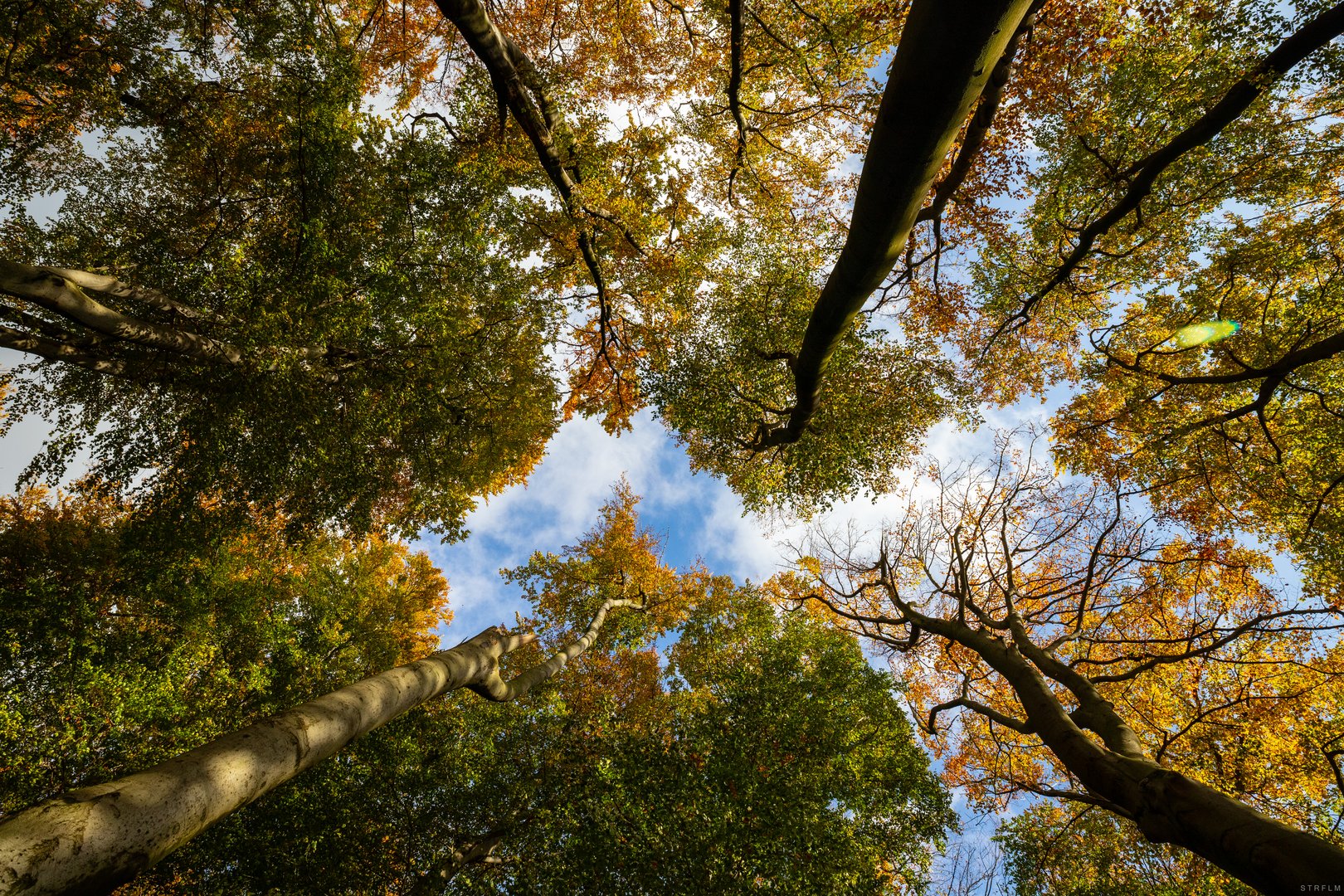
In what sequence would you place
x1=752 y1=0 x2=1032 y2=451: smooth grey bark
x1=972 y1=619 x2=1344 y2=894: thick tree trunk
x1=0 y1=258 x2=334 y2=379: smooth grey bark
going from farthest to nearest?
x1=0 y1=258 x2=334 y2=379: smooth grey bark
x1=972 y1=619 x2=1344 y2=894: thick tree trunk
x1=752 y1=0 x2=1032 y2=451: smooth grey bark

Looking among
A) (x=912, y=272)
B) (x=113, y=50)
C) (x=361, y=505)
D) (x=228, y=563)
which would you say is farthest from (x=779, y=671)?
(x=113, y=50)

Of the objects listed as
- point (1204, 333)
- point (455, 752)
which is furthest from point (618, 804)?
point (1204, 333)

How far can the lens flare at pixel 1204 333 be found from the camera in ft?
25.2

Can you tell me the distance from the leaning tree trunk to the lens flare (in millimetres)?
12752

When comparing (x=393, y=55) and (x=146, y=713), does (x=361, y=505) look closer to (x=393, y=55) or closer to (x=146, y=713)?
(x=146, y=713)

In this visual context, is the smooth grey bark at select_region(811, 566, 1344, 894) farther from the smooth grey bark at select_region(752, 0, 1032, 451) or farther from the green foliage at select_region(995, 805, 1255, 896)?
the green foliage at select_region(995, 805, 1255, 896)

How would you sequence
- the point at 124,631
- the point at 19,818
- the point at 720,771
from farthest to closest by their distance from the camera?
the point at 124,631, the point at 720,771, the point at 19,818

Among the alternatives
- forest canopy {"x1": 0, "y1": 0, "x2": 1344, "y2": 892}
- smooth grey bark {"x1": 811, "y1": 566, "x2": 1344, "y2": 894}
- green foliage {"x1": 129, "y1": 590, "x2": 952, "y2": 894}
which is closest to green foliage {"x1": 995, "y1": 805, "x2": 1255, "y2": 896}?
forest canopy {"x1": 0, "y1": 0, "x2": 1344, "y2": 892}

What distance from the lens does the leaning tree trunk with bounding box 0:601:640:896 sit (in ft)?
6.26

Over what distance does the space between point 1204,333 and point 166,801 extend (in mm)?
13536

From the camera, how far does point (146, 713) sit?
7938 millimetres

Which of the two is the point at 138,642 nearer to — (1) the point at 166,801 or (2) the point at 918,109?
(1) the point at 166,801

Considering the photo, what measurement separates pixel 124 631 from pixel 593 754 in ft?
37.7

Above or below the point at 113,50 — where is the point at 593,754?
below
